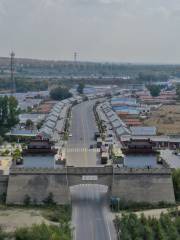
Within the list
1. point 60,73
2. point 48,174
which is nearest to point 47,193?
point 48,174

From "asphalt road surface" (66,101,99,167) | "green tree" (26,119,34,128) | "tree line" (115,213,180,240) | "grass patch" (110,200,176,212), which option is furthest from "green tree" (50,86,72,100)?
"tree line" (115,213,180,240)

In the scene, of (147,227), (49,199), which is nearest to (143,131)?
(49,199)

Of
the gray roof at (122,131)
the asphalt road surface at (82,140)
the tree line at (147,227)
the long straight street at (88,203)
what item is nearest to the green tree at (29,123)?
the asphalt road surface at (82,140)

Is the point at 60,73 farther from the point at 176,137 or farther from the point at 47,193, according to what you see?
the point at 47,193

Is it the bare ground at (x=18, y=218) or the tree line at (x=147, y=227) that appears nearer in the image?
the tree line at (x=147, y=227)

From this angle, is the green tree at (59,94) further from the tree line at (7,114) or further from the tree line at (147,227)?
the tree line at (147,227)
